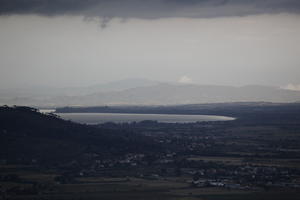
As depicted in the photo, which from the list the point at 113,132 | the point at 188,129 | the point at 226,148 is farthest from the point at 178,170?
the point at 188,129

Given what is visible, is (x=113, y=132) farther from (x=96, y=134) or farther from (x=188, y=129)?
(x=188, y=129)

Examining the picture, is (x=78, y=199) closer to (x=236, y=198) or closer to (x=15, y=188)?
(x=15, y=188)

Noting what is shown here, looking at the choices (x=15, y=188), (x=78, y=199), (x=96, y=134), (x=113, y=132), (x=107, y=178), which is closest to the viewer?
(x=78, y=199)

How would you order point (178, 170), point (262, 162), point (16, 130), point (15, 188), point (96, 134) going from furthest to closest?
point (96, 134)
point (16, 130)
point (262, 162)
point (178, 170)
point (15, 188)

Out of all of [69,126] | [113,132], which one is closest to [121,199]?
[69,126]

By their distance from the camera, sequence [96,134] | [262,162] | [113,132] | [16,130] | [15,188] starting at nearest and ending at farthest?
[15,188]
[262,162]
[16,130]
[96,134]
[113,132]

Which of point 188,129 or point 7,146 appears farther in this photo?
point 188,129
